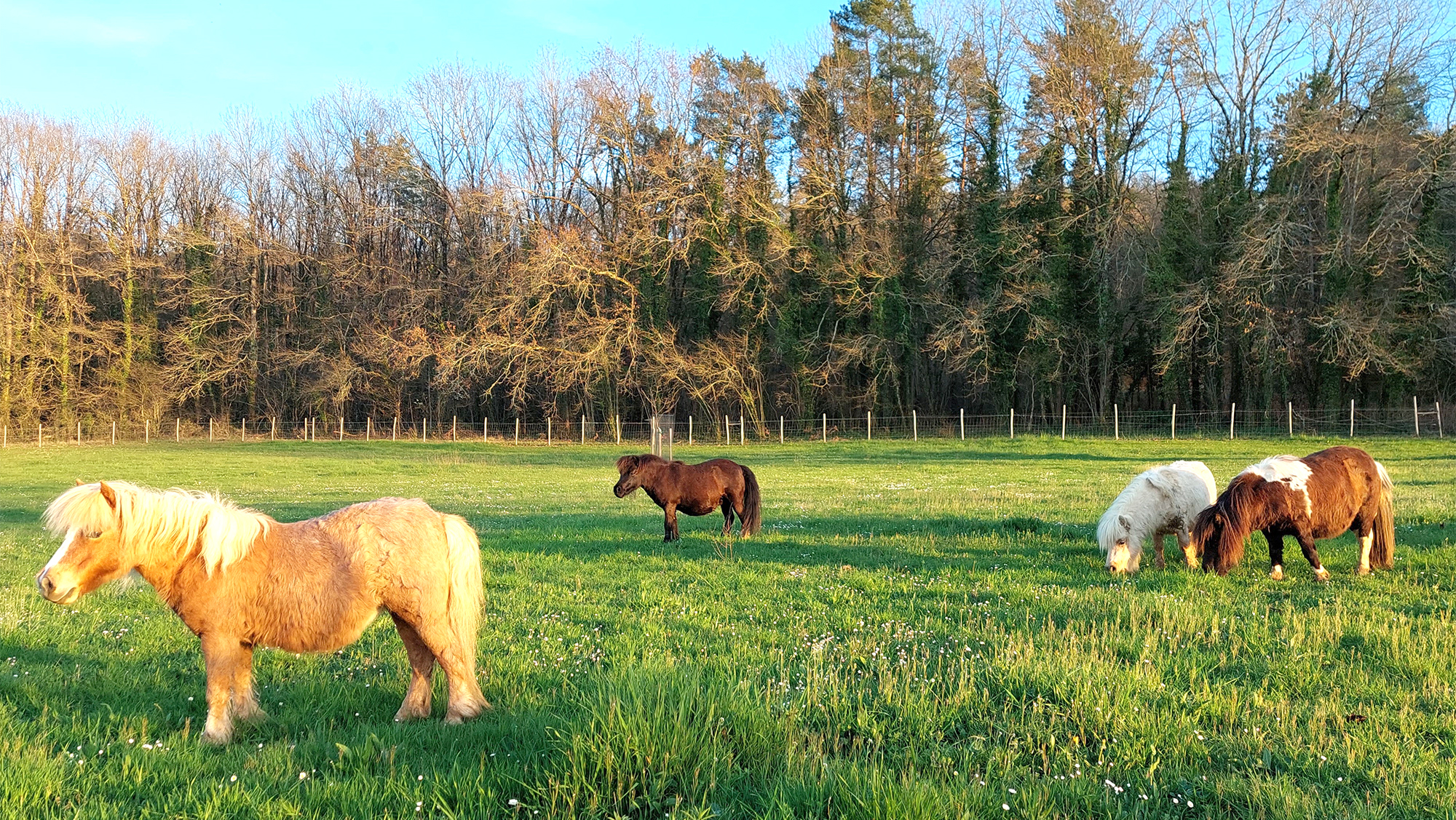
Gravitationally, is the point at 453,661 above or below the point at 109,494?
below

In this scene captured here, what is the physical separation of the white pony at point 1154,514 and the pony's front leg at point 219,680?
922 centimetres

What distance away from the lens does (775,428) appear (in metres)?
46.0

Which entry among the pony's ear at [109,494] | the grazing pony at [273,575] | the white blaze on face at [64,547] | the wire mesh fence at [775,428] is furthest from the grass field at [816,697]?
the wire mesh fence at [775,428]

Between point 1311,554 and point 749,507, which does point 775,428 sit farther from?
point 1311,554

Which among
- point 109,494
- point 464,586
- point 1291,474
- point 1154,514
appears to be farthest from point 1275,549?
point 109,494

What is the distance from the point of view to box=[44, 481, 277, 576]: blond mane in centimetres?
478

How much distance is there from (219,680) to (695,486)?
9337mm

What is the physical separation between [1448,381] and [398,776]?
156 feet

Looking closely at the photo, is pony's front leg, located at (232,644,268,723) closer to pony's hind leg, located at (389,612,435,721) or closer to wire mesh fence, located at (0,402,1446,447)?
pony's hind leg, located at (389,612,435,721)

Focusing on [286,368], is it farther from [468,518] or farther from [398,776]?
[398,776]

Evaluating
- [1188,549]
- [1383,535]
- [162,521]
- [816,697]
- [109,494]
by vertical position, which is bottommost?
[1188,549]

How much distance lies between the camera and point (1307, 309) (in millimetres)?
38250

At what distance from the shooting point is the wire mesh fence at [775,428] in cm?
3728

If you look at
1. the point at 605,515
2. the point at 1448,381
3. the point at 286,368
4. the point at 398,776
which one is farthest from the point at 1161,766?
the point at 286,368
